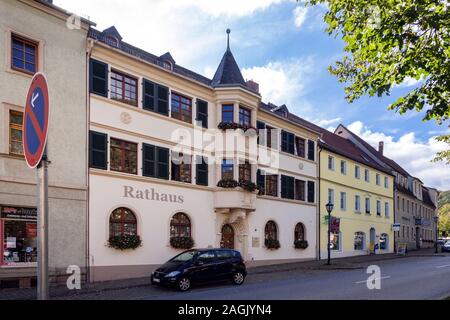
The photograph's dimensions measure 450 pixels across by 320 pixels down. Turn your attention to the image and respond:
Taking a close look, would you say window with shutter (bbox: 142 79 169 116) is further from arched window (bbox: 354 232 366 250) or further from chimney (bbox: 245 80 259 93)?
arched window (bbox: 354 232 366 250)

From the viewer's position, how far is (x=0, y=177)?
15.9 meters

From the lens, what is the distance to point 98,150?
19438 millimetres

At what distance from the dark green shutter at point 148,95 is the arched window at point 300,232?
1521 centimetres

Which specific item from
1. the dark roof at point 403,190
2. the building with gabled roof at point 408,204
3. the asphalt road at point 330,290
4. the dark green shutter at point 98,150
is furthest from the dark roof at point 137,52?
the dark roof at point 403,190

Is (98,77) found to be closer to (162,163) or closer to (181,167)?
(162,163)

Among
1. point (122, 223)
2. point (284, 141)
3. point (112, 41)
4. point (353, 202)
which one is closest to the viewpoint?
point (122, 223)

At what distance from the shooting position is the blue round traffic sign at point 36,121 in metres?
3.19

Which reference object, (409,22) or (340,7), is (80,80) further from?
(409,22)

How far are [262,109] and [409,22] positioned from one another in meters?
20.9

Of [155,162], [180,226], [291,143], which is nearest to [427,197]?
[291,143]

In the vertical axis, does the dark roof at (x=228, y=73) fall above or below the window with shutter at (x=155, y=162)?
above

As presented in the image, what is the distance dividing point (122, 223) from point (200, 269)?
5104 mm

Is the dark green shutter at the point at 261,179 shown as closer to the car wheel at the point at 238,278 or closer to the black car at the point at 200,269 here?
the black car at the point at 200,269

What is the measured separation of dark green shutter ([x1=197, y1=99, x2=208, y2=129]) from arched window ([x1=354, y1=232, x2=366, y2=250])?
72.1ft
